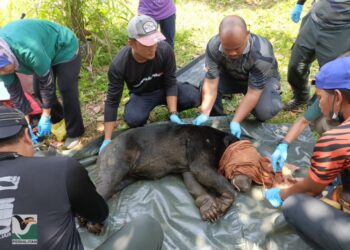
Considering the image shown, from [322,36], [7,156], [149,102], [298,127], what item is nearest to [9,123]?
[7,156]

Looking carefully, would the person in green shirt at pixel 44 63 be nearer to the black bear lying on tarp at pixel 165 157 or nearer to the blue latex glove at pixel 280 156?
the black bear lying on tarp at pixel 165 157

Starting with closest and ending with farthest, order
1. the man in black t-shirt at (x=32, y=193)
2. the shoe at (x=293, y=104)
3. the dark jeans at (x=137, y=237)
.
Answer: the man in black t-shirt at (x=32, y=193) < the dark jeans at (x=137, y=237) < the shoe at (x=293, y=104)

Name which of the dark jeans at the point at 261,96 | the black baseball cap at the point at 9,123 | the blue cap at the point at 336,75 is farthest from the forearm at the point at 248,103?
the black baseball cap at the point at 9,123

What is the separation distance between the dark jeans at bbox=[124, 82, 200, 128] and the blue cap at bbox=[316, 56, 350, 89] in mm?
2510

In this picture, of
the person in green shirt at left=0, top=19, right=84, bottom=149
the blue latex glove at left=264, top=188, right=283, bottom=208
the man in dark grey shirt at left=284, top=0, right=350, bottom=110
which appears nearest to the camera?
the blue latex glove at left=264, top=188, right=283, bottom=208

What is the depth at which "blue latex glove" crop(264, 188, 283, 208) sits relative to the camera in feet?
10.3

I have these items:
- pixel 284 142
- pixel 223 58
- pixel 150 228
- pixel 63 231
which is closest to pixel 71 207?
pixel 63 231

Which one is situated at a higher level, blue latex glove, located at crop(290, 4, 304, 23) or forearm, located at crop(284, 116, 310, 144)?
blue latex glove, located at crop(290, 4, 304, 23)

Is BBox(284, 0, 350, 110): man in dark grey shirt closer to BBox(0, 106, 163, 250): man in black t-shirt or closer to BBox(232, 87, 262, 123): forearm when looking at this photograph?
BBox(232, 87, 262, 123): forearm

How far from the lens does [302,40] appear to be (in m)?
4.27

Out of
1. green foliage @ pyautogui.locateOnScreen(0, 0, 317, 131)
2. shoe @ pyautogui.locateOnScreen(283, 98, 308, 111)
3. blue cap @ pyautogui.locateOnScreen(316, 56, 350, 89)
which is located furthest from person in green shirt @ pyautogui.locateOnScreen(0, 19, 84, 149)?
shoe @ pyautogui.locateOnScreen(283, 98, 308, 111)

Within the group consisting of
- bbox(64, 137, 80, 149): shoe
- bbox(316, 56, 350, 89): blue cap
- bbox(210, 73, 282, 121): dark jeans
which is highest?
bbox(316, 56, 350, 89): blue cap

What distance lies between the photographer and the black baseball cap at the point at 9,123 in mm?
1836

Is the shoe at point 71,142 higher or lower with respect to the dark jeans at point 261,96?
lower
